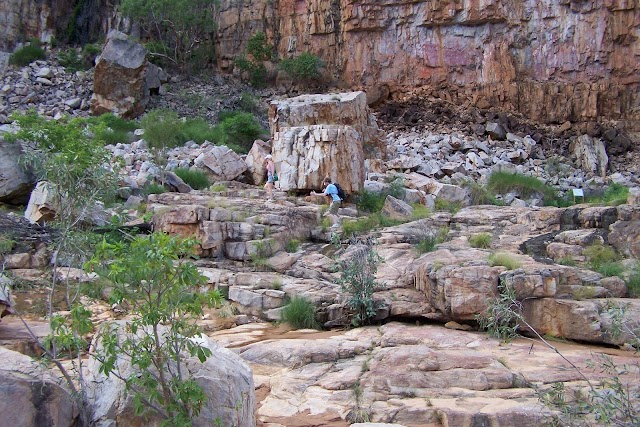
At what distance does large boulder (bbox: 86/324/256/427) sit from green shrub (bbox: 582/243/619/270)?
6.06 metres

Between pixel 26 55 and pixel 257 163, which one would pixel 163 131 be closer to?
pixel 257 163

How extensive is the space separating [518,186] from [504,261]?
1268cm

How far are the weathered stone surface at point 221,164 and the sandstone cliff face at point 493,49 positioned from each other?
1409cm

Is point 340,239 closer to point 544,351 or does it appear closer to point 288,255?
point 288,255

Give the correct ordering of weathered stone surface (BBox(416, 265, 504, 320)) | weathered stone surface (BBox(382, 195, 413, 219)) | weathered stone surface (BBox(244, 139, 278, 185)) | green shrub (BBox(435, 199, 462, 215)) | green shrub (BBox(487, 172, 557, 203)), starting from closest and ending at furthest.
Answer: weathered stone surface (BBox(416, 265, 504, 320))
weathered stone surface (BBox(382, 195, 413, 219))
green shrub (BBox(435, 199, 462, 215))
weathered stone surface (BBox(244, 139, 278, 185))
green shrub (BBox(487, 172, 557, 203))

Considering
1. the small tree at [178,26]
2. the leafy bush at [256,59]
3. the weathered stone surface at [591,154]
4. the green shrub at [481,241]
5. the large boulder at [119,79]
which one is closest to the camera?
the green shrub at [481,241]

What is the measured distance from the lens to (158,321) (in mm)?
4031

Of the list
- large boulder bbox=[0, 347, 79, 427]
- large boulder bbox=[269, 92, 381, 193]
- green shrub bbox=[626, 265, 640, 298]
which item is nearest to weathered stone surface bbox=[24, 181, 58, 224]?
large boulder bbox=[269, 92, 381, 193]

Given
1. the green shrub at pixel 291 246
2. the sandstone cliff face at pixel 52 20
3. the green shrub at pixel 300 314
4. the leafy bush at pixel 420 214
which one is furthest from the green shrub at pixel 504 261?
the sandstone cliff face at pixel 52 20

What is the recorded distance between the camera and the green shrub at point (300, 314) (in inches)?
318

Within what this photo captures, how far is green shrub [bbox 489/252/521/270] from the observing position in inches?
318

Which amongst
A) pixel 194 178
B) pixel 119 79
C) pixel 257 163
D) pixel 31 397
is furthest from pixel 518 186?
pixel 31 397

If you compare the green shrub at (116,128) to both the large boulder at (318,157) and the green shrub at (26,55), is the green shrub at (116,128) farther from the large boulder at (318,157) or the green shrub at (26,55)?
the large boulder at (318,157)

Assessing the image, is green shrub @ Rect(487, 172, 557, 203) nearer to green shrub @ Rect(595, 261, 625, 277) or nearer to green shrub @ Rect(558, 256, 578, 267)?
green shrub @ Rect(558, 256, 578, 267)
